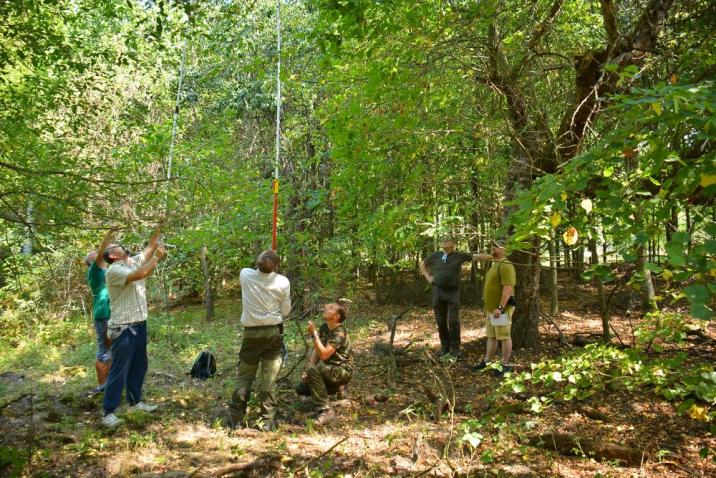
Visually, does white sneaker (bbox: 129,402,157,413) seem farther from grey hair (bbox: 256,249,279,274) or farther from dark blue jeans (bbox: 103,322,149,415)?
grey hair (bbox: 256,249,279,274)

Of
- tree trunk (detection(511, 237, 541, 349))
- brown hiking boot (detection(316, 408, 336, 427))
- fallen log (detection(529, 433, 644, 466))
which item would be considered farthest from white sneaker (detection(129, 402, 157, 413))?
tree trunk (detection(511, 237, 541, 349))

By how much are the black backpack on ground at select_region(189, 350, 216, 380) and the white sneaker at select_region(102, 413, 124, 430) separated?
2.10 metres

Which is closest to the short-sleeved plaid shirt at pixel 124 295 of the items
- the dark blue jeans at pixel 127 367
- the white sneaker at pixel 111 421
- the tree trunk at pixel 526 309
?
the dark blue jeans at pixel 127 367

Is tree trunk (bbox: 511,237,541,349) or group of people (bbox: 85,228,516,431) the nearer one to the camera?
group of people (bbox: 85,228,516,431)

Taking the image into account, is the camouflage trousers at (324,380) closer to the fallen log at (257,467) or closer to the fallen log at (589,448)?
the fallen log at (257,467)

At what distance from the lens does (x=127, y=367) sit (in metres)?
5.19

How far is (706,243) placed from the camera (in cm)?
199

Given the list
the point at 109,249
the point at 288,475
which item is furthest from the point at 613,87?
the point at 109,249

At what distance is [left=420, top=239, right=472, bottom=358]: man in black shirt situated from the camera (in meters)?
7.53

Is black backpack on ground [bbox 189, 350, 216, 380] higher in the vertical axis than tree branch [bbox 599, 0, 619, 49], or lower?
lower

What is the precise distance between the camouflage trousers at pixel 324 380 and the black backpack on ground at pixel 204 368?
6.09 feet

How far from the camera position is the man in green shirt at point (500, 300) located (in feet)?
21.6

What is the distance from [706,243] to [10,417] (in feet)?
20.5

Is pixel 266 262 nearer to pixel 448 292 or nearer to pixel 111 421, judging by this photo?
pixel 111 421
